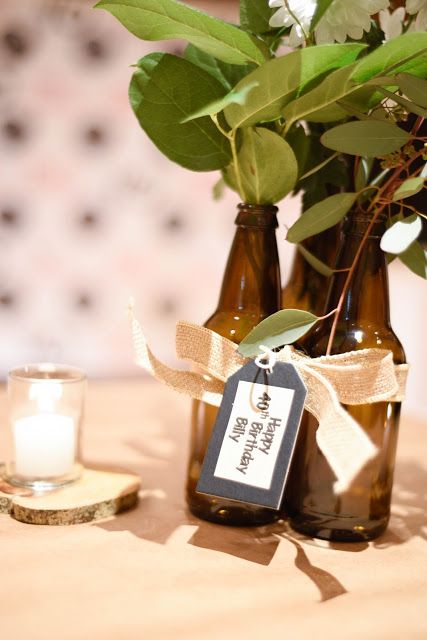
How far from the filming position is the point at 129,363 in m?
1.82

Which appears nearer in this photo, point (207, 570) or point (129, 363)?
point (207, 570)

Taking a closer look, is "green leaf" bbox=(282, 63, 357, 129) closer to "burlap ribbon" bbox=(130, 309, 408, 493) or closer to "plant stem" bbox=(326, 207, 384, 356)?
"plant stem" bbox=(326, 207, 384, 356)

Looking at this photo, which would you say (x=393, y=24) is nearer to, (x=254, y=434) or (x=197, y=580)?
(x=254, y=434)

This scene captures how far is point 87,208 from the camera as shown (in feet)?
5.61

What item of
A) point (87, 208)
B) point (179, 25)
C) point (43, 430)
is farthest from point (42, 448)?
point (87, 208)

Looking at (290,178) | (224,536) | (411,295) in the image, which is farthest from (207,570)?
(411,295)

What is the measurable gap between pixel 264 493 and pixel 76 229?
49.6 inches

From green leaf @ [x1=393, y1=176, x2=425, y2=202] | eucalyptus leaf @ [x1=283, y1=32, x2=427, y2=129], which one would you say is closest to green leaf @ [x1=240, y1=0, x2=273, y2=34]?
eucalyptus leaf @ [x1=283, y1=32, x2=427, y2=129]

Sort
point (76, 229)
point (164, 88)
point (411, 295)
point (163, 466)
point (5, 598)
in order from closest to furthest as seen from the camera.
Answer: point (5, 598)
point (164, 88)
point (163, 466)
point (76, 229)
point (411, 295)

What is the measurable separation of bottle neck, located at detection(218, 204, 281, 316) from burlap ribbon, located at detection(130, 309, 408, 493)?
0.20 ft

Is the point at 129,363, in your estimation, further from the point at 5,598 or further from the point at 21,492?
the point at 5,598

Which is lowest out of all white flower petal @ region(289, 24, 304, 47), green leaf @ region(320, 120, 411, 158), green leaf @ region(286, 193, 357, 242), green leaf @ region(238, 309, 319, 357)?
green leaf @ region(238, 309, 319, 357)

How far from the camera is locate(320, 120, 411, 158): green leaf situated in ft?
1.85

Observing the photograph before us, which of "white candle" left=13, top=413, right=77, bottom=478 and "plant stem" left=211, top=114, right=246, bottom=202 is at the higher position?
"plant stem" left=211, top=114, right=246, bottom=202
